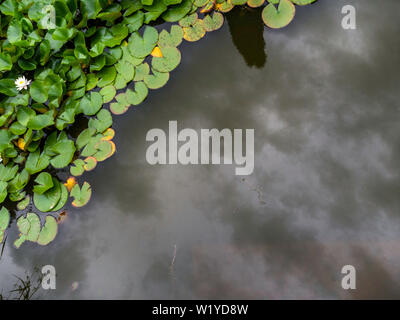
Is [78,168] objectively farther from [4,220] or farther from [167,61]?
[167,61]

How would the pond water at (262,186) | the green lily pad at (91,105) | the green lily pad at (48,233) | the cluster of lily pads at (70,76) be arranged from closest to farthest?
1. the pond water at (262,186)
2. the green lily pad at (48,233)
3. the cluster of lily pads at (70,76)
4. the green lily pad at (91,105)

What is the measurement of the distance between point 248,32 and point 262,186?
1.22 metres

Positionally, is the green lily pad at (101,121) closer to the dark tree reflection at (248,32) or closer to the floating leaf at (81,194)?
the floating leaf at (81,194)

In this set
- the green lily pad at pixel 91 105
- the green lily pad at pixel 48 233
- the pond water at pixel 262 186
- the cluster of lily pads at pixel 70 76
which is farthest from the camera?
the green lily pad at pixel 91 105

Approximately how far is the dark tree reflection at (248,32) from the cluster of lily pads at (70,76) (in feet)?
0.24

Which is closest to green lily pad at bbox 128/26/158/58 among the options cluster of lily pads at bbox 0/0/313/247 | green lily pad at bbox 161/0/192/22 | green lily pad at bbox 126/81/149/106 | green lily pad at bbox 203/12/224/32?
cluster of lily pads at bbox 0/0/313/247

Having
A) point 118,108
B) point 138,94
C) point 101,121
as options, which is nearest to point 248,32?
point 138,94

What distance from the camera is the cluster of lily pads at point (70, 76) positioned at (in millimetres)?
2037

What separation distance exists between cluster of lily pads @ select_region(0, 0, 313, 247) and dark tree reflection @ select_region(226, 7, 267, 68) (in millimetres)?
72

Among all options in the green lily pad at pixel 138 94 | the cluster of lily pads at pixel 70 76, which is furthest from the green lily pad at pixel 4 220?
the green lily pad at pixel 138 94

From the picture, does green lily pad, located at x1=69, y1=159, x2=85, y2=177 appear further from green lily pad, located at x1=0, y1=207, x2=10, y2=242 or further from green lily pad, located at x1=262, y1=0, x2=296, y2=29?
green lily pad, located at x1=262, y1=0, x2=296, y2=29

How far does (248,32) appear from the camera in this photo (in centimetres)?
229

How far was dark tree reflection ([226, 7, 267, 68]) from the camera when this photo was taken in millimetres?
2230
